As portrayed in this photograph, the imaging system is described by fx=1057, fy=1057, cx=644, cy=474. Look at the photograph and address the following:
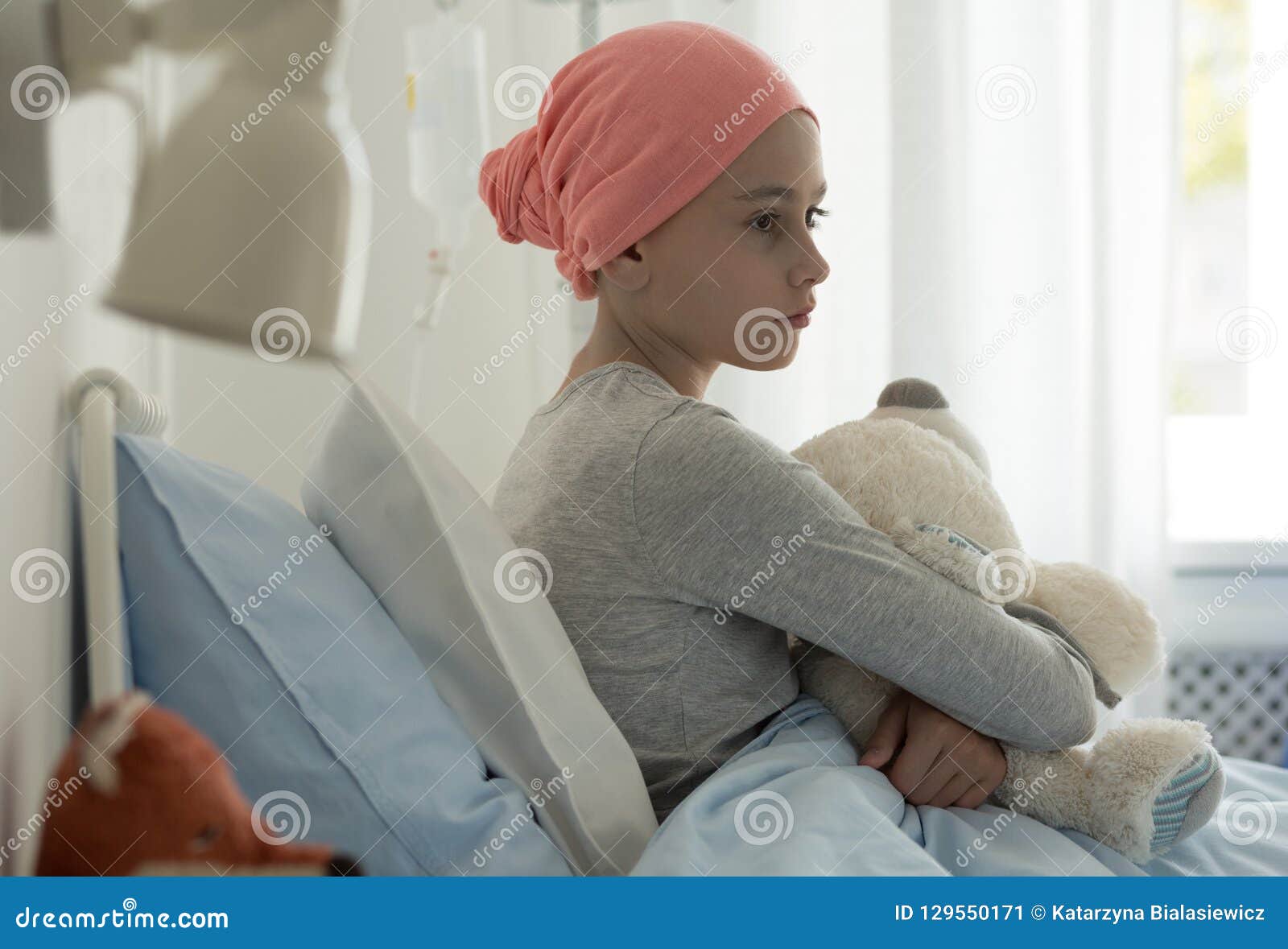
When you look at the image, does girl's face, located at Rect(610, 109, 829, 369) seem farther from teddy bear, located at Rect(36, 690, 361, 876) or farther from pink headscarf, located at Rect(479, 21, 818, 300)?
teddy bear, located at Rect(36, 690, 361, 876)

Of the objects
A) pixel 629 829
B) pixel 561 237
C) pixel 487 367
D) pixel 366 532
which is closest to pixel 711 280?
pixel 561 237

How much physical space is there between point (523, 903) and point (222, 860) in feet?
0.57

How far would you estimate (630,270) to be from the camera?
1002mm

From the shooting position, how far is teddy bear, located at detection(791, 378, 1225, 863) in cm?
84

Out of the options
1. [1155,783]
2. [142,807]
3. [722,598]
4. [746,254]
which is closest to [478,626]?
[722,598]

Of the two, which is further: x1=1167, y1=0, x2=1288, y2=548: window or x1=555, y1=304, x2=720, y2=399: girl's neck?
x1=1167, y1=0, x2=1288, y2=548: window

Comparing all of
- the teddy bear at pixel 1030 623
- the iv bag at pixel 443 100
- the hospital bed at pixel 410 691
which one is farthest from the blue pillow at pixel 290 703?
the iv bag at pixel 443 100

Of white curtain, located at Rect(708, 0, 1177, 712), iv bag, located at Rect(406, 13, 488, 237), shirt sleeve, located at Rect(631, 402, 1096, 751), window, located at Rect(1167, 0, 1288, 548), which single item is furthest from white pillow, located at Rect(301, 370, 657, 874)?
window, located at Rect(1167, 0, 1288, 548)

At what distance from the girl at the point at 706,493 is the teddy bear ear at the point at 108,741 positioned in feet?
1.37

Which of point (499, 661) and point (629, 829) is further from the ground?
point (499, 661)

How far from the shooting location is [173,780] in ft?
1.71

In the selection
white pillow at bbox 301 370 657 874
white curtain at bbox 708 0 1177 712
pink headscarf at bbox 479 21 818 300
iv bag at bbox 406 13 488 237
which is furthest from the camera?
white curtain at bbox 708 0 1177 712

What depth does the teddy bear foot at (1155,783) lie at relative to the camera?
83 centimetres

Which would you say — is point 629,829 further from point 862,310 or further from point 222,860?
point 862,310
